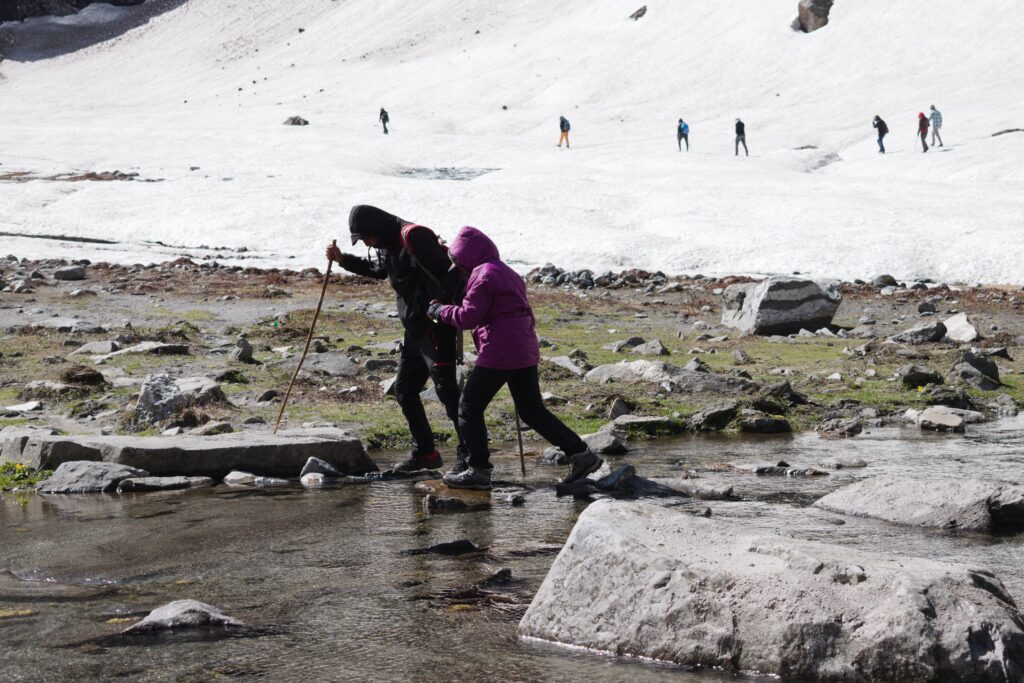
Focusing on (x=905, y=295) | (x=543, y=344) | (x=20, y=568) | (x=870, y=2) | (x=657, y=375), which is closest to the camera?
(x=20, y=568)

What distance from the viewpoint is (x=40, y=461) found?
1045 centimetres

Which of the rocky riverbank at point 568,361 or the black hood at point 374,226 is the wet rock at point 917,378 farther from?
the black hood at point 374,226

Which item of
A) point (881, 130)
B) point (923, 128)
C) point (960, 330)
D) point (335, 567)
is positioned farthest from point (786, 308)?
point (881, 130)

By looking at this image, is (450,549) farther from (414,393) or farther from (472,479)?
(414,393)

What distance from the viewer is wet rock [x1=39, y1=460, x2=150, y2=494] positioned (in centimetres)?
985

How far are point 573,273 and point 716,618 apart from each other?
27.3m

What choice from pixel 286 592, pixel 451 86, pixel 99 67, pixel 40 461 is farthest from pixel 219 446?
pixel 99 67

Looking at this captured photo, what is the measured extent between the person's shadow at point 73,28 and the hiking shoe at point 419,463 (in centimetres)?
12868

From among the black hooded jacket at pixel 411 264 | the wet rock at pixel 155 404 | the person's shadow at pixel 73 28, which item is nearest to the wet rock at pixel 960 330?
the black hooded jacket at pixel 411 264

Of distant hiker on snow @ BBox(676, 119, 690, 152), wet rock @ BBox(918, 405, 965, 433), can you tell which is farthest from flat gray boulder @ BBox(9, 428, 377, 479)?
distant hiker on snow @ BBox(676, 119, 690, 152)

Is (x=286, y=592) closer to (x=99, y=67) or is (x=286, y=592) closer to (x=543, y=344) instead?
(x=543, y=344)

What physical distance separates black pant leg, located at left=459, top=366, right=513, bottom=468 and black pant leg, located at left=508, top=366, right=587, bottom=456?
132 millimetres

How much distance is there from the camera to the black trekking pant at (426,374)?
1021 cm

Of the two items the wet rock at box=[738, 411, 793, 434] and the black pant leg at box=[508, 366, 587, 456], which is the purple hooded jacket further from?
the wet rock at box=[738, 411, 793, 434]
